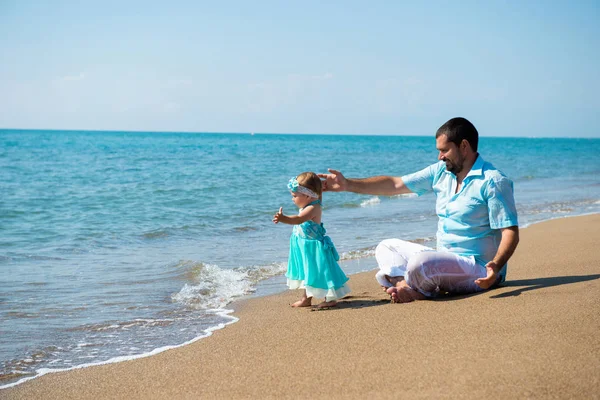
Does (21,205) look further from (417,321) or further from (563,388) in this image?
(563,388)

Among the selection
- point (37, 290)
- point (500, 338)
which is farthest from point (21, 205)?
point (500, 338)

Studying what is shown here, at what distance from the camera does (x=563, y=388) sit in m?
2.71

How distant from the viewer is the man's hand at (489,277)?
426 centimetres

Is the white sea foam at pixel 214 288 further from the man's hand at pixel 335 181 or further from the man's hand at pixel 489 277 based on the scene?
the man's hand at pixel 489 277

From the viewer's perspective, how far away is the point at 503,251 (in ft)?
14.0

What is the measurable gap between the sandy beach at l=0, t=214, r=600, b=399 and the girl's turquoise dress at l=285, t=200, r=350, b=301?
0.20 meters

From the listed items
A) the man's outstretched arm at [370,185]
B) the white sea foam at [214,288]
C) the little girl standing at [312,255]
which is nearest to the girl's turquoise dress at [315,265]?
the little girl standing at [312,255]

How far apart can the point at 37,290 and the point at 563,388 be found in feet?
18.5

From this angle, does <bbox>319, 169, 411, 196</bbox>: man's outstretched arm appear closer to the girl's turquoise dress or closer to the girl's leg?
the girl's turquoise dress

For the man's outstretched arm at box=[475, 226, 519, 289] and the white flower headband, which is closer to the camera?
the man's outstretched arm at box=[475, 226, 519, 289]

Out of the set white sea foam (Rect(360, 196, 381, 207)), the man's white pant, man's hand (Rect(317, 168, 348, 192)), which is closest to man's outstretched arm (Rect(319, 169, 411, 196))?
man's hand (Rect(317, 168, 348, 192))

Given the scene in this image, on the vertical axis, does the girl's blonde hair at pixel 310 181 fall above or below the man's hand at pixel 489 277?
above

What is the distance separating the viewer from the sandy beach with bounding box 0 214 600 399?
2902 millimetres

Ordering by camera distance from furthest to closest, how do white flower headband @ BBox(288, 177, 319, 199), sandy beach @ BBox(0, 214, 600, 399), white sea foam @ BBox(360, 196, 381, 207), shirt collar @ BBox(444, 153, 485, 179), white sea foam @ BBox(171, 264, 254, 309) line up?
white sea foam @ BBox(360, 196, 381, 207) → white sea foam @ BBox(171, 264, 254, 309) → white flower headband @ BBox(288, 177, 319, 199) → shirt collar @ BBox(444, 153, 485, 179) → sandy beach @ BBox(0, 214, 600, 399)
